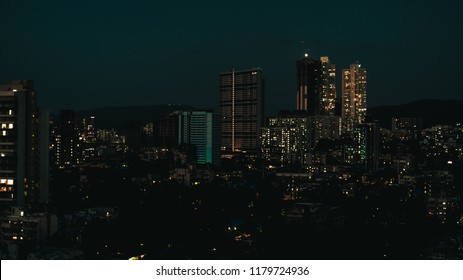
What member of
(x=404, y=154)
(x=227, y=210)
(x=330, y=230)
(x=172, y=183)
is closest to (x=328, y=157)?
(x=404, y=154)

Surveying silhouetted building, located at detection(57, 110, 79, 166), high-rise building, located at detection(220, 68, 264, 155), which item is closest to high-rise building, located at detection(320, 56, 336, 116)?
high-rise building, located at detection(220, 68, 264, 155)

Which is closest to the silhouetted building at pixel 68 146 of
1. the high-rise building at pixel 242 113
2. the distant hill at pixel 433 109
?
the high-rise building at pixel 242 113

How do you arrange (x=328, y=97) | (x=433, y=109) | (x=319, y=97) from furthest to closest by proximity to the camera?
(x=328, y=97) < (x=319, y=97) < (x=433, y=109)

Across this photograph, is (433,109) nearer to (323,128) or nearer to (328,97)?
(323,128)

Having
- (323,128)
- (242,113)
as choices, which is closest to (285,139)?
(323,128)

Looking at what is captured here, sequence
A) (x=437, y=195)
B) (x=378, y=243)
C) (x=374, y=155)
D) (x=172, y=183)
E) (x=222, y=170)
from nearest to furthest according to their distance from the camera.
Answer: (x=378, y=243) → (x=437, y=195) → (x=172, y=183) → (x=222, y=170) → (x=374, y=155)

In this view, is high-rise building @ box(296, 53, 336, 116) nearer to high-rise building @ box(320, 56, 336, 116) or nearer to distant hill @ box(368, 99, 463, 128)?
high-rise building @ box(320, 56, 336, 116)

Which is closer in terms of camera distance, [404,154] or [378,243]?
[378,243]

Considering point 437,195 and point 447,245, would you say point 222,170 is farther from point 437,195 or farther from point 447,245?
point 447,245
